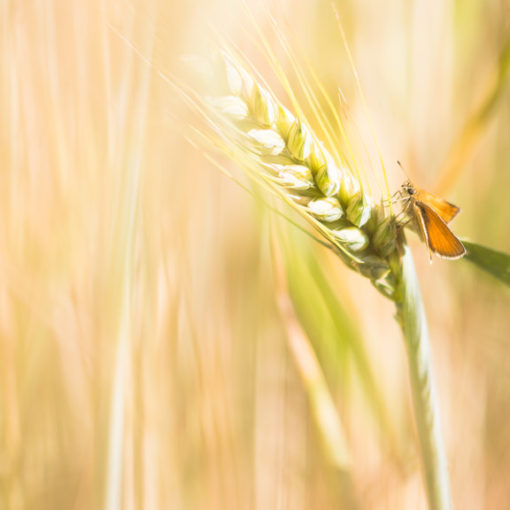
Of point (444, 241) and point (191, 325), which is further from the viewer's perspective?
point (191, 325)

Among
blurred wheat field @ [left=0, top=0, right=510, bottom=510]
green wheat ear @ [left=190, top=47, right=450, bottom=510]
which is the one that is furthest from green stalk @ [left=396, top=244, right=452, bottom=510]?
blurred wheat field @ [left=0, top=0, right=510, bottom=510]

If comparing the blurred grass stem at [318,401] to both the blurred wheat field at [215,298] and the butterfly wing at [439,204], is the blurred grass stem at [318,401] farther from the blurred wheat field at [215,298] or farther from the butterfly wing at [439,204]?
the butterfly wing at [439,204]

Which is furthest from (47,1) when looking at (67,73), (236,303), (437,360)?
(437,360)

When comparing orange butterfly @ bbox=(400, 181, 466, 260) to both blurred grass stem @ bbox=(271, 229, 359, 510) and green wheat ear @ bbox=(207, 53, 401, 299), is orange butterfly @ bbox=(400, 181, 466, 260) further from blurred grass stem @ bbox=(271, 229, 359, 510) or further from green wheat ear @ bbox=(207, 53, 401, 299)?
blurred grass stem @ bbox=(271, 229, 359, 510)

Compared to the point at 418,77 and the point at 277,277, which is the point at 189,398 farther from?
the point at 418,77

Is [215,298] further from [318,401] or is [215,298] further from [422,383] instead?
[422,383]
